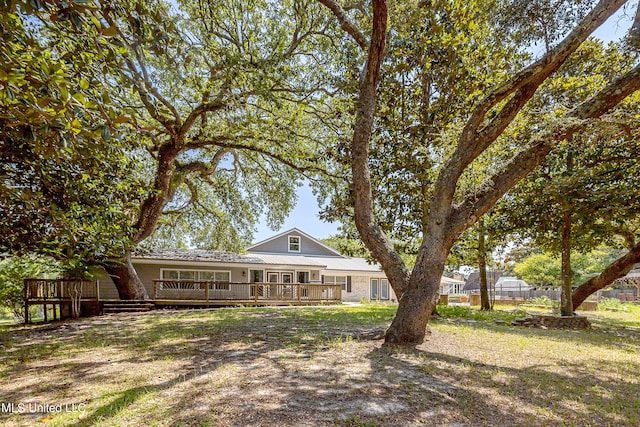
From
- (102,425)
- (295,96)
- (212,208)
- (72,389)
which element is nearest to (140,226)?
(212,208)

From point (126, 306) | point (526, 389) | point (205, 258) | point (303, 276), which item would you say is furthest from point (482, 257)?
point (126, 306)

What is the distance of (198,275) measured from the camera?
18953 mm

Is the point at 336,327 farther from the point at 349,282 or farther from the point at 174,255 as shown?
the point at 349,282

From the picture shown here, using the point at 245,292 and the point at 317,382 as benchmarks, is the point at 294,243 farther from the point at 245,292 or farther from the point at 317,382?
the point at 317,382

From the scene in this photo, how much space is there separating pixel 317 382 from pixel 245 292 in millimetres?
16108

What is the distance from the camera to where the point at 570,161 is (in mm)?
9766

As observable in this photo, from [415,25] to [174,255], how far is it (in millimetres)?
15611

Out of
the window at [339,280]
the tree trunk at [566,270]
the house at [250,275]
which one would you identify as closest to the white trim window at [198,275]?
the house at [250,275]

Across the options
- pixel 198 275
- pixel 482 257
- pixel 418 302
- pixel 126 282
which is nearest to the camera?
pixel 418 302

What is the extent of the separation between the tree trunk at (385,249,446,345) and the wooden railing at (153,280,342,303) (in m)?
12.4

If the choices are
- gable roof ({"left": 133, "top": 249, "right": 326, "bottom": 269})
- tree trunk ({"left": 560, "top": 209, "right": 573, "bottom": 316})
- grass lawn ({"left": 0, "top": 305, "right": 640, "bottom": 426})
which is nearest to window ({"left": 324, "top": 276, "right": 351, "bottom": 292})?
gable roof ({"left": 133, "top": 249, "right": 326, "bottom": 269})

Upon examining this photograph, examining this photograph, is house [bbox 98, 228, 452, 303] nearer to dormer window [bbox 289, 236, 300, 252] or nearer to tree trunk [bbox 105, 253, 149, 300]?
dormer window [bbox 289, 236, 300, 252]

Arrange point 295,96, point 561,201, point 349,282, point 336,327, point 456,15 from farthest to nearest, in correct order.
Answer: point 349,282, point 295,96, point 561,201, point 336,327, point 456,15

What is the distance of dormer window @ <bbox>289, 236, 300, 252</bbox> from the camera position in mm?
25281
